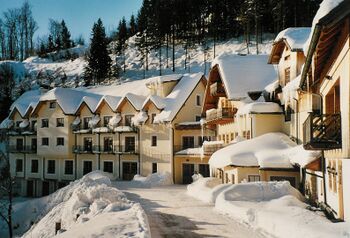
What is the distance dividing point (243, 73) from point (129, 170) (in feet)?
57.4

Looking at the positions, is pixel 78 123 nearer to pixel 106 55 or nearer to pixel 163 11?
pixel 106 55

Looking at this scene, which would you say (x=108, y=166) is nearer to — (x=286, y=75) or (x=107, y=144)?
(x=107, y=144)

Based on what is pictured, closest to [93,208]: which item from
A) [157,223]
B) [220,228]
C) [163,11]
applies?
[157,223]

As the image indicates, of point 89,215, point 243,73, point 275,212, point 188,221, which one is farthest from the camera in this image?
point 243,73

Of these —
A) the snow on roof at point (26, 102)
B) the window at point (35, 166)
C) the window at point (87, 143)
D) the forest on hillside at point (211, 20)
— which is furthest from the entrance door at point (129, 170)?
the forest on hillside at point (211, 20)

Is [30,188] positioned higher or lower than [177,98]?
lower

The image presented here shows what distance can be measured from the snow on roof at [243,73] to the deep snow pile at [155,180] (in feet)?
34.7

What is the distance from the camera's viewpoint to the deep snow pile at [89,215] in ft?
44.7

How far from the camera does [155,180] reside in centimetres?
3738

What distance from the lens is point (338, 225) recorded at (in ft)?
36.0

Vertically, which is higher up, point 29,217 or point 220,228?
point 220,228

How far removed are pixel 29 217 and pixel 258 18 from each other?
170 ft

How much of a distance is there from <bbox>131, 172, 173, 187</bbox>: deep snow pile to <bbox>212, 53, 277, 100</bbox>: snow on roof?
10.6m

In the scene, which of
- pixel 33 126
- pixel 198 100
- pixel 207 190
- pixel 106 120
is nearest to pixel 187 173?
pixel 198 100
